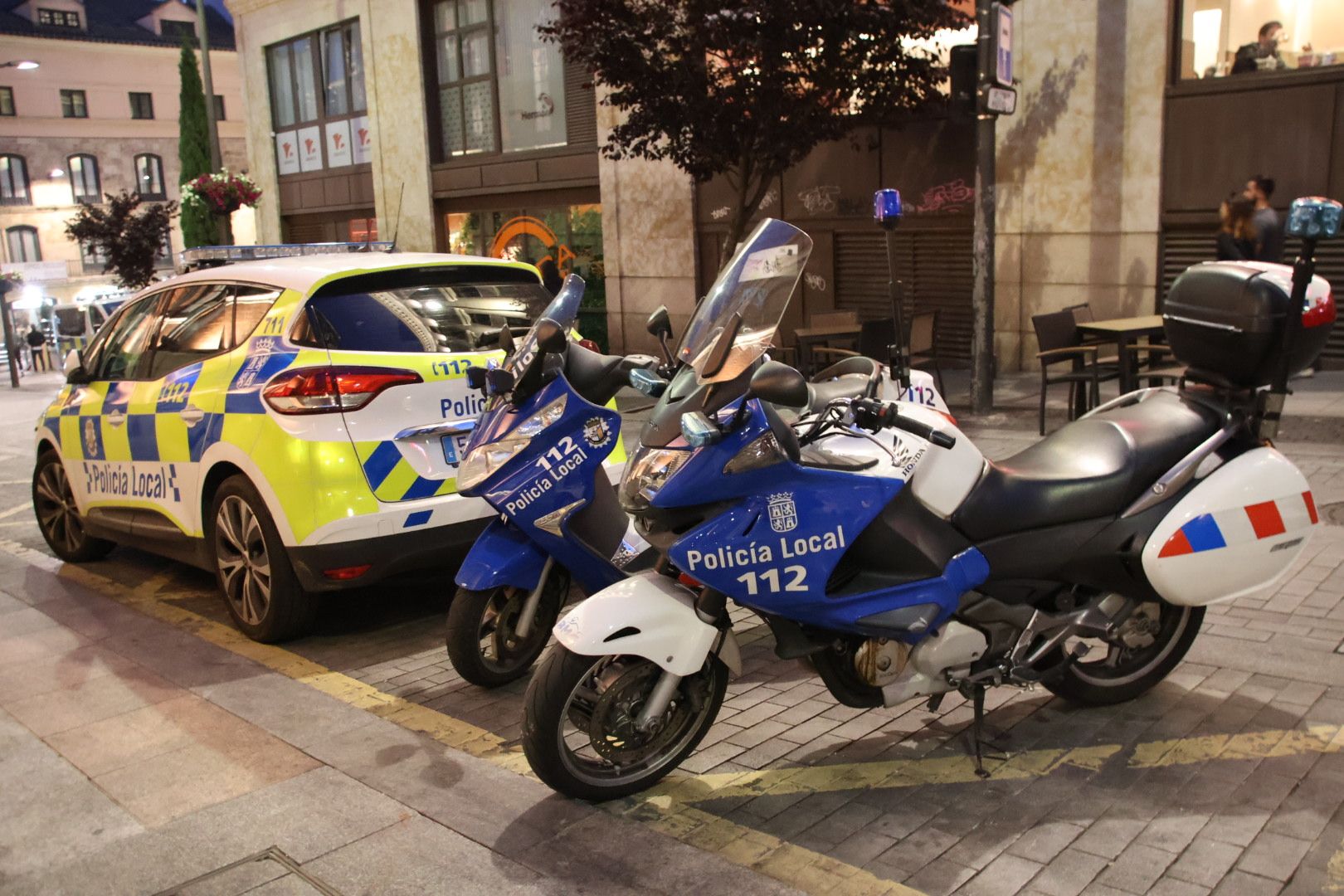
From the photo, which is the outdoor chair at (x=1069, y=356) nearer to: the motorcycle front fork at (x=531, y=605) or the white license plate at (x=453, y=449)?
the white license plate at (x=453, y=449)

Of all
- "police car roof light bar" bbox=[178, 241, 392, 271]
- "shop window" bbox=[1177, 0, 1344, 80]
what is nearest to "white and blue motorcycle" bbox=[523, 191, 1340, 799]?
"police car roof light bar" bbox=[178, 241, 392, 271]

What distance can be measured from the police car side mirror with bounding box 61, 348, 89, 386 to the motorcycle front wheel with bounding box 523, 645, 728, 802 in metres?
4.40

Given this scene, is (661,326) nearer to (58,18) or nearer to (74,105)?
(74,105)

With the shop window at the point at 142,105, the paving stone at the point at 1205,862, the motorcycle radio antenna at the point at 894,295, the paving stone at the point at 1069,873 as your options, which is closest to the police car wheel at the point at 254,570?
the motorcycle radio antenna at the point at 894,295

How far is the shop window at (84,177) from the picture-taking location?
52938mm

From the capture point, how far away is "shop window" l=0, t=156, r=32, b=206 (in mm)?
51031

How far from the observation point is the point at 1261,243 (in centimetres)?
954

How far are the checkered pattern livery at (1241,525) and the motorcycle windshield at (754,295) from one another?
56.7 inches

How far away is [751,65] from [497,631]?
703 cm

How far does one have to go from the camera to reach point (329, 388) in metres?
5.12

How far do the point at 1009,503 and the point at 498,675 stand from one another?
2.17 m

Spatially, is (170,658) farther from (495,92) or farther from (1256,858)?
(495,92)

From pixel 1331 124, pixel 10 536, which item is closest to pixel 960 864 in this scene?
pixel 10 536

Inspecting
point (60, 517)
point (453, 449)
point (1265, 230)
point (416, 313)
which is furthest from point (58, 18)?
point (453, 449)
